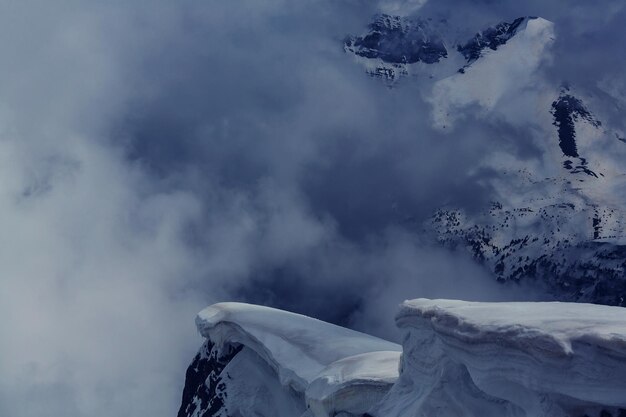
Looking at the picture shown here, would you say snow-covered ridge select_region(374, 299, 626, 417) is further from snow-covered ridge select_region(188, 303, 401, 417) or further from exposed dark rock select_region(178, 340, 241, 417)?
exposed dark rock select_region(178, 340, 241, 417)

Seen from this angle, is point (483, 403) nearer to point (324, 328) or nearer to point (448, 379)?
point (448, 379)

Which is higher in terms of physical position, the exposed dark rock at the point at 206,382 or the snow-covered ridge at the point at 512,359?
the exposed dark rock at the point at 206,382

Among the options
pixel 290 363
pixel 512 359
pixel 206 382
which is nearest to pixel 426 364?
pixel 512 359

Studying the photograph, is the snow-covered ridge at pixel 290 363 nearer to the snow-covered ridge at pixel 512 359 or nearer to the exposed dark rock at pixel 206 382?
the exposed dark rock at pixel 206 382

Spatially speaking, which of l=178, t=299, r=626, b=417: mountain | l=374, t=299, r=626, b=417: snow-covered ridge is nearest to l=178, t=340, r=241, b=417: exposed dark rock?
l=178, t=299, r=626, b=417: mountain

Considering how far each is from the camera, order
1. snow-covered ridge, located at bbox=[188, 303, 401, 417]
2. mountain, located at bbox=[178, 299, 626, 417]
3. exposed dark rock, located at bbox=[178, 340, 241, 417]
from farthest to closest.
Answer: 1. exposed dark rock, located at bbox=[178, 340, 241, 417]
2. snow-covered ridge, located at bbox=[188, 303, 401, 417]
3. mountain, located at bbox=[178, 299, 626, 417]

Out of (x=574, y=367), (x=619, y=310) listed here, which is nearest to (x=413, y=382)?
(x=619, y=310)

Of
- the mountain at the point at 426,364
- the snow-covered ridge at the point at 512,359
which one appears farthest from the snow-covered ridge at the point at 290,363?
the snow-covered ridge at the point at 512,359
